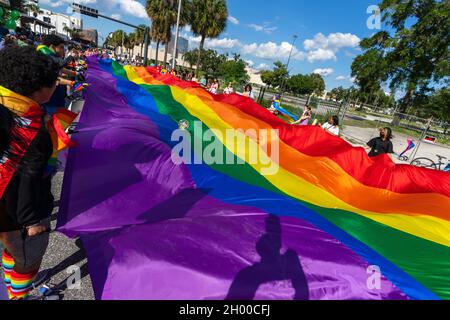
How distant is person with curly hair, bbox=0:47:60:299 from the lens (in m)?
1.49

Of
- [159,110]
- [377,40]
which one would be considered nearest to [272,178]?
[159,110]

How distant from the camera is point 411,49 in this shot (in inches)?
851

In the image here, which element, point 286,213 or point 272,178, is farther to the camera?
point 272,178

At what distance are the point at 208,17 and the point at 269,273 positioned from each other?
30.5 metres

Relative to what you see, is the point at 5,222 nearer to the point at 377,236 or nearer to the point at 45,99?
the point at 45,99

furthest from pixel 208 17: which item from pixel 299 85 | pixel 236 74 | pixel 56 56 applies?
pixel 299 85

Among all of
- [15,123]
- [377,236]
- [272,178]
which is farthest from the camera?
[272,178]

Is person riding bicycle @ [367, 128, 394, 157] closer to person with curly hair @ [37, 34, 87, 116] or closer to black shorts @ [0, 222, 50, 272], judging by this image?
person with curly hair @ [37, 34, 87, 116]

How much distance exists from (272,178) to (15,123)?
3377 millimetres

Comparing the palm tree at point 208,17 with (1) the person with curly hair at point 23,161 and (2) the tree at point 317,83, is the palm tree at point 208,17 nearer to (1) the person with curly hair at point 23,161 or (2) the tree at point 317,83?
(1) the person with curly hair at point 23,161

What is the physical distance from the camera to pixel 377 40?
24188 mm

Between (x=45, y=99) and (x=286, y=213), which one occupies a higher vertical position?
(x=45, y=99)

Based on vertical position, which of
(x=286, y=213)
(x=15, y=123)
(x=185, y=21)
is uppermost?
(x=185, y=21)

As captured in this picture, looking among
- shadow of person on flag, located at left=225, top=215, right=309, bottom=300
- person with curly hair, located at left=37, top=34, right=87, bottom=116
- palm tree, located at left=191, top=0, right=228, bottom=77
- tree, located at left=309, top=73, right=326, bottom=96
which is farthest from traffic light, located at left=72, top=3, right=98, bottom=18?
tree, located at left=309, top=73, right=326, bottom=96
